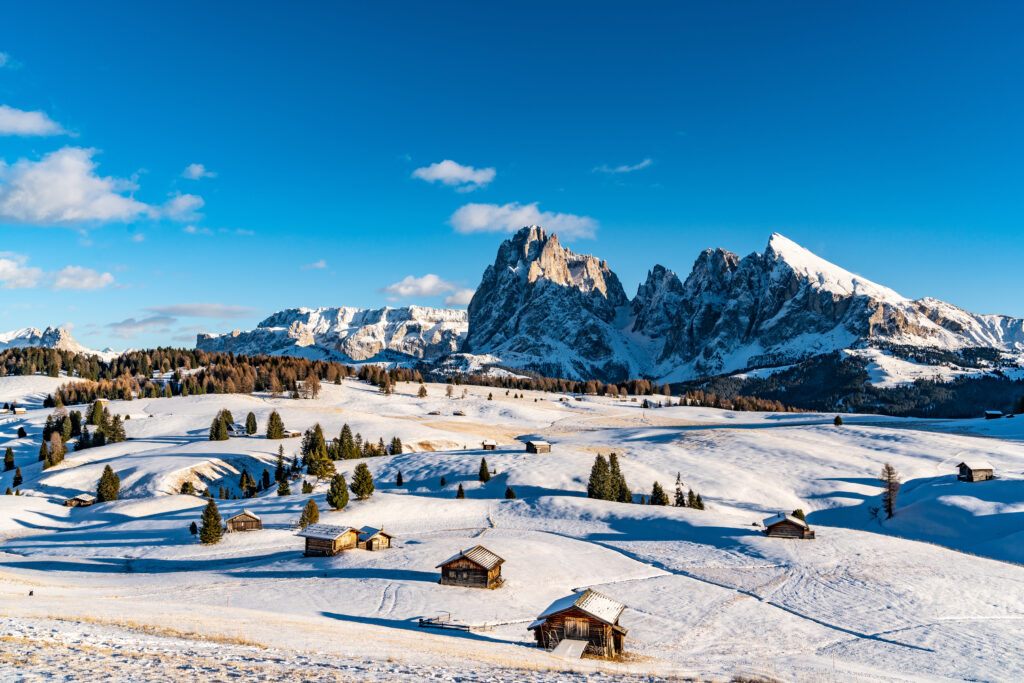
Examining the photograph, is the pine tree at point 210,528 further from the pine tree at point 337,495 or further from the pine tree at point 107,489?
the pine tree at point 107,489

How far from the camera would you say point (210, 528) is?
59812 mm

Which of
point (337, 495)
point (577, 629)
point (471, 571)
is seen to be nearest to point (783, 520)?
point (471, 571)

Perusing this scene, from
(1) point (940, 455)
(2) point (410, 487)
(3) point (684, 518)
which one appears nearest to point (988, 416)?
(1) point (940, 455)

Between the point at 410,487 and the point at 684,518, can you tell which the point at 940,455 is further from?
the point at 410,487

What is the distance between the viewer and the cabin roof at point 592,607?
34094mm

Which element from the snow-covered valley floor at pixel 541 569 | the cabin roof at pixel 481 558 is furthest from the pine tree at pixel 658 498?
the cabin roof at pixel 481 558

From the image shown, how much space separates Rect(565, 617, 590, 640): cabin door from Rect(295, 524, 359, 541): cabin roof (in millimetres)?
27168

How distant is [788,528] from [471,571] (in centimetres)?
3262

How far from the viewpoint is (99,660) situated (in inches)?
789

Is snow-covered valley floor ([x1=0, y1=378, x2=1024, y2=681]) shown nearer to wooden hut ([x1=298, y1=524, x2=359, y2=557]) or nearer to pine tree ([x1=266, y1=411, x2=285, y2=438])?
wooden hut ([x1=298, y1=524, x2=359, y2=557])

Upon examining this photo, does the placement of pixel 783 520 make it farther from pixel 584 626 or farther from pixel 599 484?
pixel 584 626

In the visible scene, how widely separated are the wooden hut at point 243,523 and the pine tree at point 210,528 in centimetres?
370

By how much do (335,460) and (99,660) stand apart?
280ft

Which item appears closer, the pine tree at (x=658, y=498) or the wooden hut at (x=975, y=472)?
the pine tree at (x=658, y=498)
